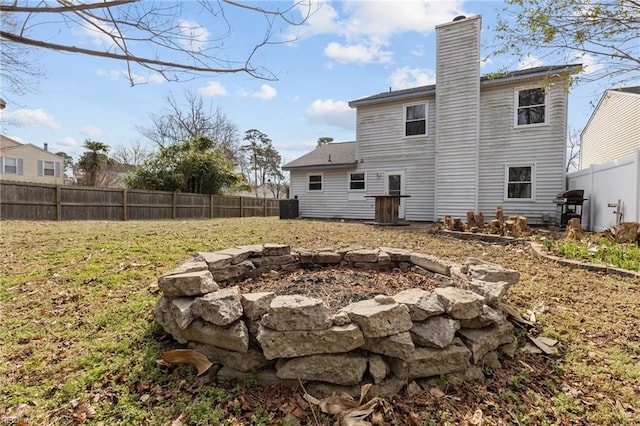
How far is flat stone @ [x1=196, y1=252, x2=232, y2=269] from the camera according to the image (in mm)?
3201

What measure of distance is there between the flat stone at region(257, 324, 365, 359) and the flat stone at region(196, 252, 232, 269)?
132cm

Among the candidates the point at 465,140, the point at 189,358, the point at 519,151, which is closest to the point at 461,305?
the point at 189,358

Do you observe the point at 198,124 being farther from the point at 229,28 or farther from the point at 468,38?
the point at 229,28

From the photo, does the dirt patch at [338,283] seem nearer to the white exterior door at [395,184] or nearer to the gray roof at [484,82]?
the gray roof at [484,82]

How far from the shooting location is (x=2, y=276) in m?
3.75

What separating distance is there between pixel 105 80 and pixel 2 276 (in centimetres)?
277

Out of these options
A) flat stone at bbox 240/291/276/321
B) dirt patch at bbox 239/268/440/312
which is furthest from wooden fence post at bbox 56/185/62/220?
flat stone at bbox 240/291/276/321

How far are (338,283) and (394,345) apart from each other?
1.20 meters

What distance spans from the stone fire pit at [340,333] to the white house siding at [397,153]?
956cm

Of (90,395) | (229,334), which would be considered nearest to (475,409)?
(229,334)

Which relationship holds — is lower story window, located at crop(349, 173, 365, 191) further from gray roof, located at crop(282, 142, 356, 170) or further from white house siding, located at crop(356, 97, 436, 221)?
gray roof, located at crop(282, 142, 356, 170)

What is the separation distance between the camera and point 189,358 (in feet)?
7.72

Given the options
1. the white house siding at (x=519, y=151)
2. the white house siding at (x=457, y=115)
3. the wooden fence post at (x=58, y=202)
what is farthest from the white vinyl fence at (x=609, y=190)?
the wooden fence post at (x=58, y=202)

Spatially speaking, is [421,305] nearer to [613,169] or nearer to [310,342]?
[310,342]
